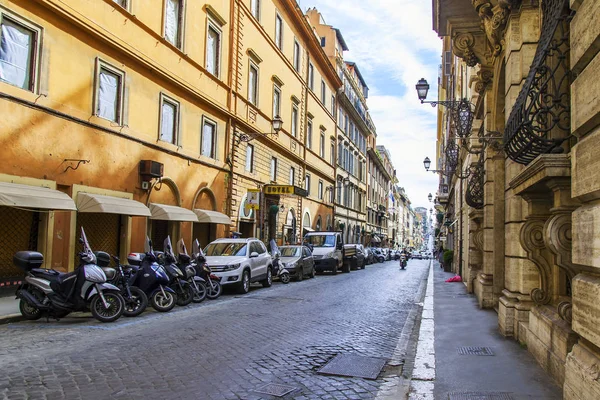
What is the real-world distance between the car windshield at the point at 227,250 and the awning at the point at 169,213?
1889 mm

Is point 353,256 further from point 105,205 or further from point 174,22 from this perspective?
point 105,205

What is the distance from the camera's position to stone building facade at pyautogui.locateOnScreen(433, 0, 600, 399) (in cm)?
398

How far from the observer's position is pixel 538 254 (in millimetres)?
6773

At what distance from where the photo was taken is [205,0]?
21.4 metres

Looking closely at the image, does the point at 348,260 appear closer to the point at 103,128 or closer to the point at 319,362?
the point at 103,128

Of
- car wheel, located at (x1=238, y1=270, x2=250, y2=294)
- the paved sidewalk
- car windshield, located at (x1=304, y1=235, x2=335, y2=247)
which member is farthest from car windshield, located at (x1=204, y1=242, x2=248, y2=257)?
car windshield, located at (x1=304, y1=235, x2=335, y2=247)

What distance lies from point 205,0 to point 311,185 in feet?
59.9

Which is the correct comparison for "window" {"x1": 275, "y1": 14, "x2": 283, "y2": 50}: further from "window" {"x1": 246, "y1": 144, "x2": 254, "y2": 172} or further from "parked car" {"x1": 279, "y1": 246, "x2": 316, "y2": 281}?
"parked car" {"x1": 279, "y1": 246, "x2": 316, "y2": 281}

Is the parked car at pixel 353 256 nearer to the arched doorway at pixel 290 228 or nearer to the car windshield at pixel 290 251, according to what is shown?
the arched doorway at pixel 290 228

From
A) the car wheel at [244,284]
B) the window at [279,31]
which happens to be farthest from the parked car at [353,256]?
the car wheel at [244,284]

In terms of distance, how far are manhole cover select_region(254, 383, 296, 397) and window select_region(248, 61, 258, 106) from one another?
70.9 feet

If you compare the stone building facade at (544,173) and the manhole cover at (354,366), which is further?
the manhole cover at (354,366)

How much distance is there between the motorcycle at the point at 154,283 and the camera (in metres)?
11.3

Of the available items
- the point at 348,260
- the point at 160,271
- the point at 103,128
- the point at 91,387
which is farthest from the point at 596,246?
the point at 348,260
